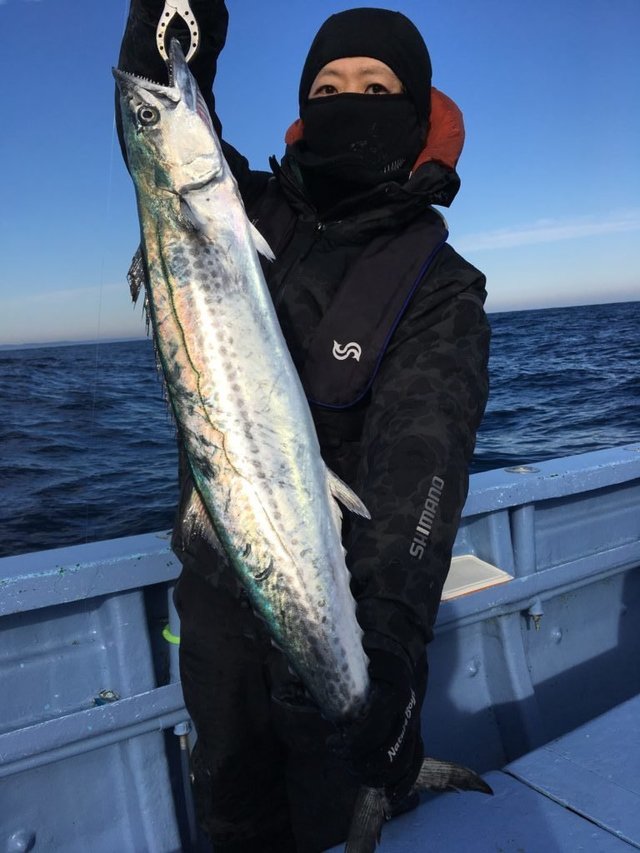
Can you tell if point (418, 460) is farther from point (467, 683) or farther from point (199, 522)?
point (467, 683)

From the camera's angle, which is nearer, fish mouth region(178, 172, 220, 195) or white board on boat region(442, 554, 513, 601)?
fish mouth region(178, 172, 220, 195)

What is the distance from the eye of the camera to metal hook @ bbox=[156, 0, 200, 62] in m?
2.04

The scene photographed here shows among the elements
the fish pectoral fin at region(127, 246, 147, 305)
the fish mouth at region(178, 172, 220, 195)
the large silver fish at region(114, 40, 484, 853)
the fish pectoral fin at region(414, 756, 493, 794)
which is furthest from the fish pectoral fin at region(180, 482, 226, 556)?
the fish pectoral fin at region(414, 756, 493, 794)

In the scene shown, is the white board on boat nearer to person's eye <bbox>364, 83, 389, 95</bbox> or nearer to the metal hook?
person's eye <bbox>364, 83, 389, 95</bbox>

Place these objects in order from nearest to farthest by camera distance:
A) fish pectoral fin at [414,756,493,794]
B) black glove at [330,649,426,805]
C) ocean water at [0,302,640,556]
A: black glove at [330,649,426,805] → fish pectoral fin at [414,756,493,794] → ocean water at [0,302,640,556]

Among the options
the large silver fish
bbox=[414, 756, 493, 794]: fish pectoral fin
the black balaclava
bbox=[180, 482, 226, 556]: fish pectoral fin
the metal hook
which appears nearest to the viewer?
the large silver fish

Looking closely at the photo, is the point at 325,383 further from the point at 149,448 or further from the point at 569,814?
the point at 149,448

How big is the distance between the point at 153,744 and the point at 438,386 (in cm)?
202

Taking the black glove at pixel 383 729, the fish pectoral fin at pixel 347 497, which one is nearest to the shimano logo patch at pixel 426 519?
the fish pectoral fin at pixel 347 497

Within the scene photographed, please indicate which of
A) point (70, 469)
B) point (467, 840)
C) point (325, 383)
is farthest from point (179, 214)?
point (70, 469)

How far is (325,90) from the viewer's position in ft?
7.88

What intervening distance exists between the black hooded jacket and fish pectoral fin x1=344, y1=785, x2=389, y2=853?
50 cm

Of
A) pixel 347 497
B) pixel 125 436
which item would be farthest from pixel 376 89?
pixel 125 436

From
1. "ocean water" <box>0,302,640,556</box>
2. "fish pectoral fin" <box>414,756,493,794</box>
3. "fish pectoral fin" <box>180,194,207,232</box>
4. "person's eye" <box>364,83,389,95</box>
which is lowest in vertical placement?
"ocean water" <box>0,302,640,556</box>
